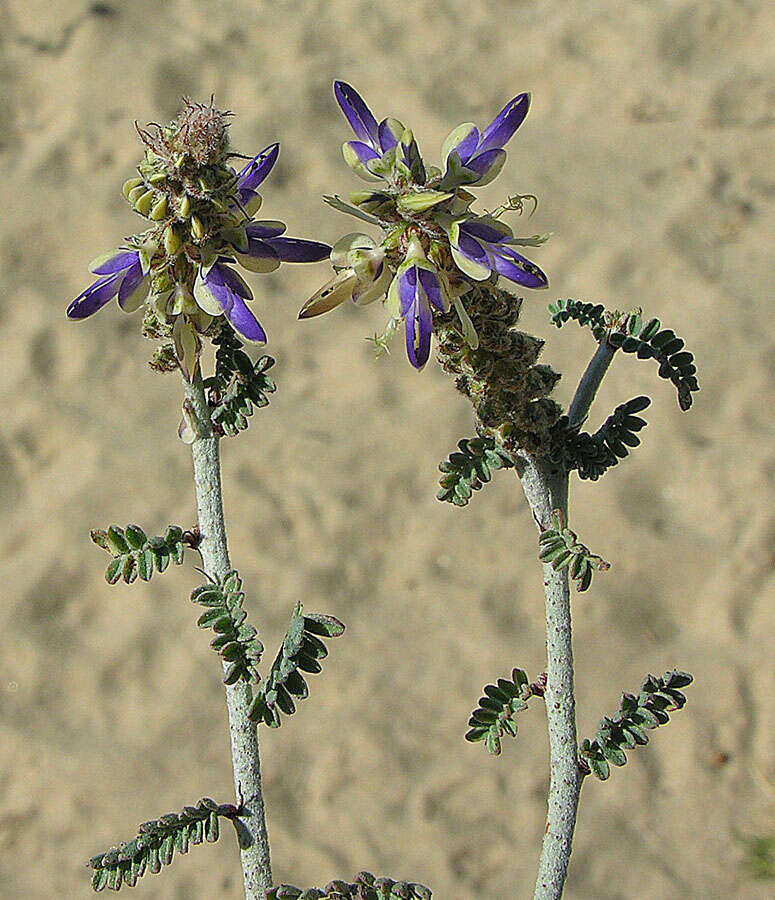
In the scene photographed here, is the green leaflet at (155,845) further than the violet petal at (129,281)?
Yes

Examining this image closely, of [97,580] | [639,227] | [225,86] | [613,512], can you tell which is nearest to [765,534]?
[613,512]

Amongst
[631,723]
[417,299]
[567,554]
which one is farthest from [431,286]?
[631,723]

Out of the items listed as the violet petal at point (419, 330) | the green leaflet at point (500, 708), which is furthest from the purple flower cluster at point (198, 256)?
the green leaflet at point (500, 708)

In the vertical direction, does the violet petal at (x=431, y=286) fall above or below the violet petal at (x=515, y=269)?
below

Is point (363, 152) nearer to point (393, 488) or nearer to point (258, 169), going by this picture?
point (258, 169)

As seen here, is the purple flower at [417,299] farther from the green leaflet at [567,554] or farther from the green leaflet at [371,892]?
the green leaflet at [371,892]

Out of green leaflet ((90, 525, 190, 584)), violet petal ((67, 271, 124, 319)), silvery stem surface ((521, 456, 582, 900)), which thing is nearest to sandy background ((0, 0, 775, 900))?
silvery stem surface ((521, 456, 582, 900))

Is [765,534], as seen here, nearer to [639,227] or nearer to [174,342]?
[639,227]
